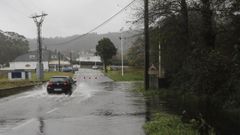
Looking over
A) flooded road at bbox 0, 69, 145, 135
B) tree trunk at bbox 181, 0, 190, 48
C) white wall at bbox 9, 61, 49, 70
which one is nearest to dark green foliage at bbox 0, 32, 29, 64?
white wall at bbox 9, 61, 49, 70

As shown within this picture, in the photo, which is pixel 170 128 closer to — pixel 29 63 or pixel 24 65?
pixel 24 65

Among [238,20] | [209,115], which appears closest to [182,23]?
[238,20]

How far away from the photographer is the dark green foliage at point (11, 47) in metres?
152

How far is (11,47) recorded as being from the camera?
15875cm

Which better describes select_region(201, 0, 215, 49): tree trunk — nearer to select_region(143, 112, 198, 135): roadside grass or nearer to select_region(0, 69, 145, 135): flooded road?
select_region(0, 69, 145, 135): flooded road

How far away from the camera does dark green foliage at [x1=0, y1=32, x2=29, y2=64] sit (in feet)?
498

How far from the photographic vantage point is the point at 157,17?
3161 centimetres

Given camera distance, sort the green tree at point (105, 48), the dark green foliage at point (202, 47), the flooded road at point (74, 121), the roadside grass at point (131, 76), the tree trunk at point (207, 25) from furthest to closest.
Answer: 1. the green tree at point (105, 48)
2. the roadside grass at point (131, 76)
3. the tree trunk at point (207, 25)
4. the dark green foliage at point (202, 47)
5. the flooded road at point (74, 121)

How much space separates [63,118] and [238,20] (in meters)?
10.1

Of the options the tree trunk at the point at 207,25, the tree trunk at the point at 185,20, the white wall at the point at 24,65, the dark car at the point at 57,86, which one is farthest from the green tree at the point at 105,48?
the tree trunk at the point at 207,25

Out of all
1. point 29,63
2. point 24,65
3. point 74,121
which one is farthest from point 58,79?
point 29,63

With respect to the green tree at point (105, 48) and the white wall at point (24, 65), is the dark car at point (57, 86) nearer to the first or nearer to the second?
the green tree at point (105, 48)

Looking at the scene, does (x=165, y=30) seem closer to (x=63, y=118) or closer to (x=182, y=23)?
(x=182, y=23)

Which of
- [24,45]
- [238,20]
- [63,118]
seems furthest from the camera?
[24,45]
